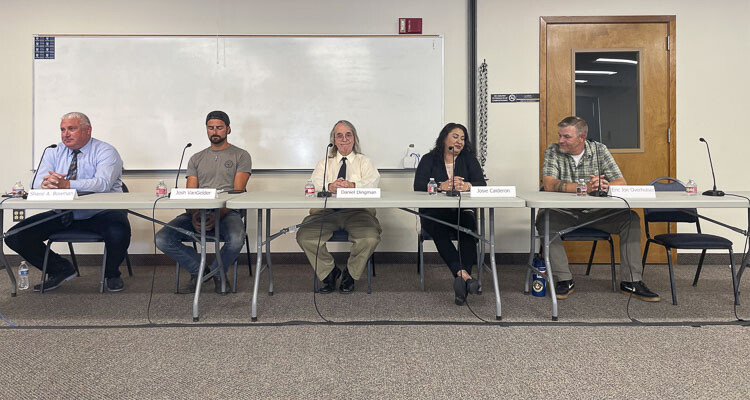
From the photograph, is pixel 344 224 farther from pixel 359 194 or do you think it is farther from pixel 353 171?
pixel 359 194

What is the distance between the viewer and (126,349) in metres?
1.81

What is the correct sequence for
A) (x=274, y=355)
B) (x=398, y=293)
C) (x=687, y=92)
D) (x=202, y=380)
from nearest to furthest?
(x=202, y=380)
(x=274, y=355)
(x=398, y=293)
(x=687, y=92)

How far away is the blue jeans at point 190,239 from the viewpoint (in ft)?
8.32

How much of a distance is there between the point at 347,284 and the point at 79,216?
1739 mm

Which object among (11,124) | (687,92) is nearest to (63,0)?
(11,124)

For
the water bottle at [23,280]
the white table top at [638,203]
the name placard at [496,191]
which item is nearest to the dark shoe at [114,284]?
the water bottle at [23,280]

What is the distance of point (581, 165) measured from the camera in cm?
274

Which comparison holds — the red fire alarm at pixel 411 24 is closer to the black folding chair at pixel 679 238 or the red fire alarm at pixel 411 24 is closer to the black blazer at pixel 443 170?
the black blazer at pixel 443 170

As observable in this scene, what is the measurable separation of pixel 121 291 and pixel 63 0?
246 centimetres

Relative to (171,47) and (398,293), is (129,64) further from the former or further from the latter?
(398,293)

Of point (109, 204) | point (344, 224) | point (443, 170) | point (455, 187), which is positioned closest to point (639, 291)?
point (455, 187)

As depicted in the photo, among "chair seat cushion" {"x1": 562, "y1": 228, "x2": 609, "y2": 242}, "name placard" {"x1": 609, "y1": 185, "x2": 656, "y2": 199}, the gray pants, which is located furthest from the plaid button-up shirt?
"name placard" {"x1": 609, "y1": 185, "x2": 656, "y2": 199}

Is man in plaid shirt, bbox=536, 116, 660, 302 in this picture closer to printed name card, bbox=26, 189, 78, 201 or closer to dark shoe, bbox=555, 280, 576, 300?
dark shoe, bbox=555, 280, 576, 300

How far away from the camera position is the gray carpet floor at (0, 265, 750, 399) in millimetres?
1487
